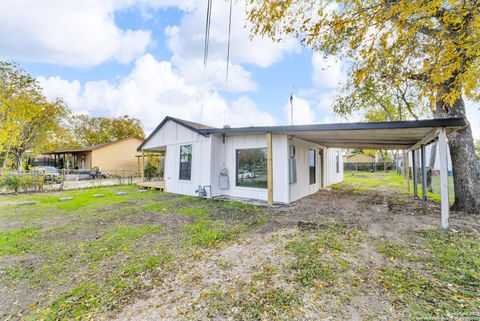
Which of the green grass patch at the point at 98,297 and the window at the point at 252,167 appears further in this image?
the window at the point at 252,167

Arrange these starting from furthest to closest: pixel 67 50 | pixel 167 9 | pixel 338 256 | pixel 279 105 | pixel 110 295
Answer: pixel 279 105 < pixel 67 50 < pixel 167 9 < pixel 338 256 < pixel 110 295

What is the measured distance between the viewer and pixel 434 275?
2.57m

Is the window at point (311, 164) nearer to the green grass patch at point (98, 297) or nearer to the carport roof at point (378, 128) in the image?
the carport roof at point (378, 128)

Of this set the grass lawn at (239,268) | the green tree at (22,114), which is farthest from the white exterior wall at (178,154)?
the green tree at (22,114)

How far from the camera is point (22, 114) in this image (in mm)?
10328

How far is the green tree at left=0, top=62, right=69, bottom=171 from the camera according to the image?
9.62m

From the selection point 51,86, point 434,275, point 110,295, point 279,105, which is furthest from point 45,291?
point 51,86

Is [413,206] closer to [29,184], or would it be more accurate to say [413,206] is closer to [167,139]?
[167,139]

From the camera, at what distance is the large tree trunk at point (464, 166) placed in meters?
5.29

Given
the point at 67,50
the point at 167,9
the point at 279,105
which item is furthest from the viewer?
the point at 279,105

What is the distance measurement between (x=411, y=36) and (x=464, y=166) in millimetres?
3833

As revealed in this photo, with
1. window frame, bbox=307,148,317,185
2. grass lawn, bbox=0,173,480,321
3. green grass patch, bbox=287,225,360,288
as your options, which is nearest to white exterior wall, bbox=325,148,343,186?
window frame, bbox=307,148,317,185

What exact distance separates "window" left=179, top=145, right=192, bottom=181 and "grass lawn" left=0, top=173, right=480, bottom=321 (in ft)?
12.7

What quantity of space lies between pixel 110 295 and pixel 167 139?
8.44 metres
